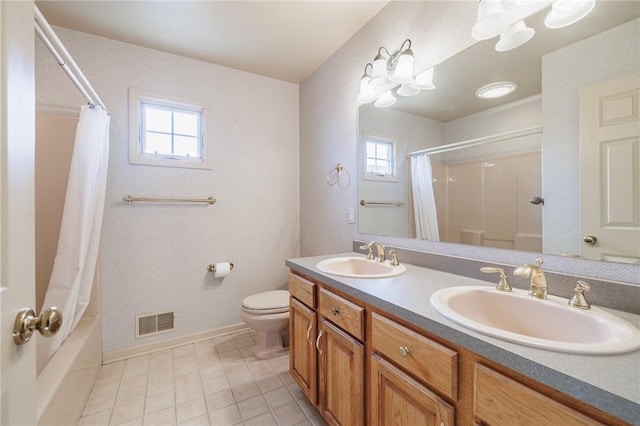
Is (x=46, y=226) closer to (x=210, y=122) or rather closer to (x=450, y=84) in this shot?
(x=210, y=122)

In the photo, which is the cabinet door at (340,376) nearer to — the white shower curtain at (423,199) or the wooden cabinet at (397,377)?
the wooden cabinet at (397,377)

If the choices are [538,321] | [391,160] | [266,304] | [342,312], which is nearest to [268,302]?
[266,304]

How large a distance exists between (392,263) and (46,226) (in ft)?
7.29

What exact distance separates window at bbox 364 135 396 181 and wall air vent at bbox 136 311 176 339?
6.41ft

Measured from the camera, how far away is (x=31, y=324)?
55 centimetres

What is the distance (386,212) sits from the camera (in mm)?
1765

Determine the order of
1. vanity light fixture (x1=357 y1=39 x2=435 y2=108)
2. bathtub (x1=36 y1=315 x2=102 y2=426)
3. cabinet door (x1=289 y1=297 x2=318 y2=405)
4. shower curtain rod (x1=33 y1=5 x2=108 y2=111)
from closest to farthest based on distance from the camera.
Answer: shower curtain rod (x1=33 y1=5 x2=108 y2=111) → bathtub (x1=36 y1=315 x2=102 y2=426) → cabinet door (x1=289 y1=297 x2=318 y2=405) → vanity light fixture (x1=357 y1=39 x2=435 y2=108)

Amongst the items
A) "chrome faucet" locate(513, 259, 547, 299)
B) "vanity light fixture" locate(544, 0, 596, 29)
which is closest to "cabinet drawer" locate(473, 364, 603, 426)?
"chrome faucet" locate(513, 259, 547, 299)

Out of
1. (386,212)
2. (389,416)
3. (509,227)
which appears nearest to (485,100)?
(509,227)

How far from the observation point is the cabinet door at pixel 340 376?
1.05 meters

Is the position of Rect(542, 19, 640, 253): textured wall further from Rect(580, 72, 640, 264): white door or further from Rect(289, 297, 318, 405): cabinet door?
Rect(289, 297, 318, 405): cabinet door

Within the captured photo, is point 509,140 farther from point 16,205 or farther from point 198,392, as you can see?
point 198,392

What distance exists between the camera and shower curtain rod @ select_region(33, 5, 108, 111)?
0.99 m

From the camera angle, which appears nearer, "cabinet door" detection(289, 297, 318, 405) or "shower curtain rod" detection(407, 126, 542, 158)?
"shower curtain rod" detection(407, 126, 542, 158)
